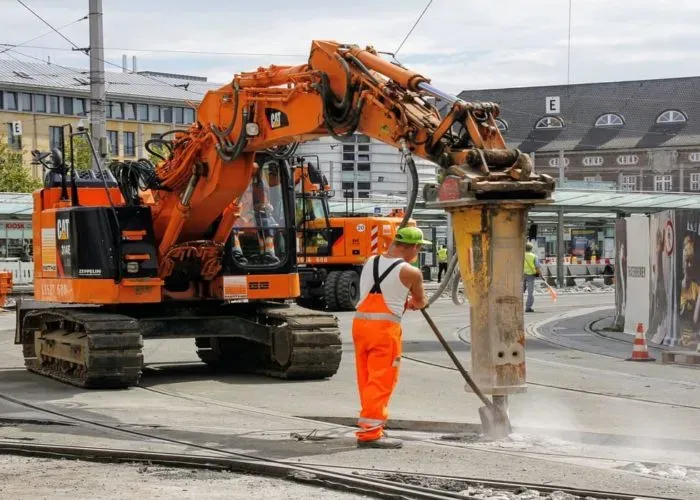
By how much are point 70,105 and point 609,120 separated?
43961 millimetres

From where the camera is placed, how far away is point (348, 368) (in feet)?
60.1

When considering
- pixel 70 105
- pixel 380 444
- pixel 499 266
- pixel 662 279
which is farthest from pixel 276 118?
pixel 70 105

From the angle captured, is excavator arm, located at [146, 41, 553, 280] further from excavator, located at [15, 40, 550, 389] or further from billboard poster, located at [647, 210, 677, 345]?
billboard poster, located at [647, 210, 677, 345]

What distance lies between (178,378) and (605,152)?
9911cm

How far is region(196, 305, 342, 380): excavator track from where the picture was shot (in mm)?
16391

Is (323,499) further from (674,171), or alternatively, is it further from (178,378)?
(674,171)

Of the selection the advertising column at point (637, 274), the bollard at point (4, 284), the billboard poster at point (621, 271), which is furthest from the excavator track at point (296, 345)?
the bollard at point (4, 284)

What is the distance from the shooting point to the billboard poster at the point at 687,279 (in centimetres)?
2131

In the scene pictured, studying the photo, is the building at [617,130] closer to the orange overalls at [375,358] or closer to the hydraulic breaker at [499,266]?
the hydraulic breaker at [499,266]

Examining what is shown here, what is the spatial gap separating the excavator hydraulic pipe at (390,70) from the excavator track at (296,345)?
413 centimetres

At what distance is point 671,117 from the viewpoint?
110938 mm

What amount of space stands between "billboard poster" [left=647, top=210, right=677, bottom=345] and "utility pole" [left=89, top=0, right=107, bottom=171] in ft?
33.9

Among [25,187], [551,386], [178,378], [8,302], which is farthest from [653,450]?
[25,187]

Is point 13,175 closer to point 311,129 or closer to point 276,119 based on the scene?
point 276,119
